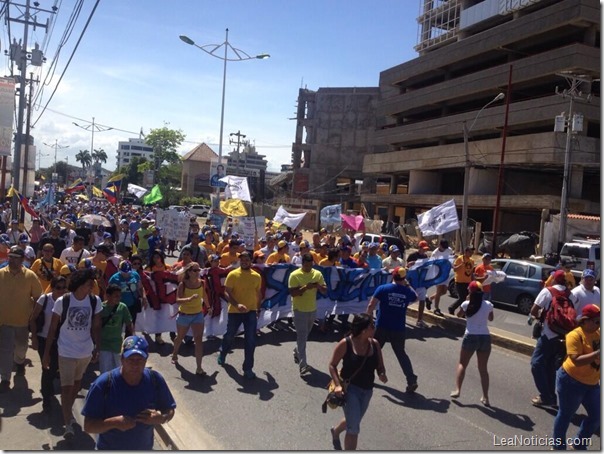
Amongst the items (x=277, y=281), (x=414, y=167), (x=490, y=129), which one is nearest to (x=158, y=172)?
(x=414, y=167)

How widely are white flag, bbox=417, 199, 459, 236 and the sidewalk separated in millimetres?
10675

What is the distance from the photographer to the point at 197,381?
799cm

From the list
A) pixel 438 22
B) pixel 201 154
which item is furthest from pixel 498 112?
pixel 201 154

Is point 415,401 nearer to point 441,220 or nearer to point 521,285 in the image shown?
point 441,220

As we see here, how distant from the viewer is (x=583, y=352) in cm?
588

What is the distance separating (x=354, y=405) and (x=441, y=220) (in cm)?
1108

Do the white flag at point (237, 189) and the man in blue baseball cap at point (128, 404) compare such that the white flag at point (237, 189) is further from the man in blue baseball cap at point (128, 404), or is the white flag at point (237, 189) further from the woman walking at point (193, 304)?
the man in blue baseball cap at point (128, 404)

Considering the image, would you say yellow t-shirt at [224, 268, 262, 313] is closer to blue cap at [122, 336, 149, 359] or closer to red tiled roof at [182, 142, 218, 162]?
blue cap at [122, 336, 149, 359]

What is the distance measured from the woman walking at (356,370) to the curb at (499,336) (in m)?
Result: 5.50

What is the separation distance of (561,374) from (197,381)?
4.48 m

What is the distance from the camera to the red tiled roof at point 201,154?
104 meters

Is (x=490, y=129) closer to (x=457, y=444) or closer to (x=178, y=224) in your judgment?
(x=178, y=224)

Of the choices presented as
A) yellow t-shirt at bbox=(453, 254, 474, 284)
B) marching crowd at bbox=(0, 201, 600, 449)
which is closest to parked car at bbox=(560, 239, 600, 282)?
yellow t-shirt at bbox=(453, 254, 474, 284)

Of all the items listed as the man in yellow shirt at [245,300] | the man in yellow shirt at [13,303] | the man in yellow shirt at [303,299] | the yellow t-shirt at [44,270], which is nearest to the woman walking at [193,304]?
the man in yellow shirt at [245,300]
